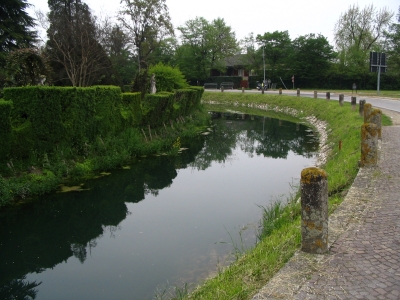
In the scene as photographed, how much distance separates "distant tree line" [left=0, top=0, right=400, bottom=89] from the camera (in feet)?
83.0

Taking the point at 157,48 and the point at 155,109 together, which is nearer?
the point at 155,109

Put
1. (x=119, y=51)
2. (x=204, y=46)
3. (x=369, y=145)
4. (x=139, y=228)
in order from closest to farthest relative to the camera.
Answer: (x=369, y=145)
(x=139, y=228)
(x=119, y=51)
(x=204, y=46)

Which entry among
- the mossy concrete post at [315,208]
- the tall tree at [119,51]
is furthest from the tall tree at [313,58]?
the mossy concrete post at [315,208]

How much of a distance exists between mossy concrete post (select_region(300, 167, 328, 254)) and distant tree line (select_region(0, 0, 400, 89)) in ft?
50.6

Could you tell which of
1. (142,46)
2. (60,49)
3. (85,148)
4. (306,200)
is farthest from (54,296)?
(142,46)

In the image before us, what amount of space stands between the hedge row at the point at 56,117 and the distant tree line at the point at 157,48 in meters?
4.70

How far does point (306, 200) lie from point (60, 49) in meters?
27.6

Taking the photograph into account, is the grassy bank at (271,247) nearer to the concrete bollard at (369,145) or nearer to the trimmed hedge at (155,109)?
the concrete bollard at (369,145)

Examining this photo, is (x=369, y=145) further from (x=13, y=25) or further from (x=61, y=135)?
(x=13, y=25)

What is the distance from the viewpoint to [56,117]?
496 inches

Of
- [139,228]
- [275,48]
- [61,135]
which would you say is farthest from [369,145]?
[275,48]

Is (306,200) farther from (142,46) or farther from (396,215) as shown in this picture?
(142,46)

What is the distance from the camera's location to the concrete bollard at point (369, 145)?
335 inches

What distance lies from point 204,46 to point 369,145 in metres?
49.7
